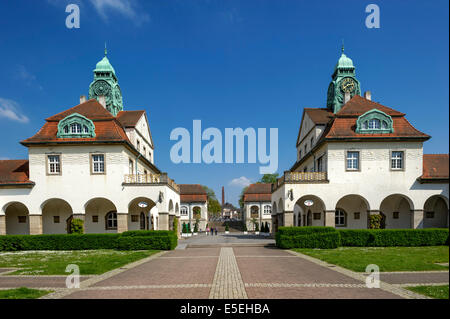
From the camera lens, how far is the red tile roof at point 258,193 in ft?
200

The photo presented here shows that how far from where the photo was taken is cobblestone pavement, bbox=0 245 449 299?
7891mm

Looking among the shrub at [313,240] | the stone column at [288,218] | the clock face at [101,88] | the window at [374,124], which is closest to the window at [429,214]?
the window at [374,124]

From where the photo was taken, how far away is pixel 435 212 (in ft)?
81.5

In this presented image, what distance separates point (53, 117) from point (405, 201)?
102ft

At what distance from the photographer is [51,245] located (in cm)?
2138

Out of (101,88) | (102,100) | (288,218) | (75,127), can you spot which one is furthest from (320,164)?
(101,88)

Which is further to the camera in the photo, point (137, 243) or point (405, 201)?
point (405, 201)

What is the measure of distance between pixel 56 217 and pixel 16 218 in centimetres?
369

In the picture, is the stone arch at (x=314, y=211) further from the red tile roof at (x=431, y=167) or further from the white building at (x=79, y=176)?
the white building at (x=79, y=176)

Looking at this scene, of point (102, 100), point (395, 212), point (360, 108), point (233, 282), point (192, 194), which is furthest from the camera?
point (192, 194)

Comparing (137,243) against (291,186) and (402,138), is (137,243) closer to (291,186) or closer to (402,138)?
(291,186)

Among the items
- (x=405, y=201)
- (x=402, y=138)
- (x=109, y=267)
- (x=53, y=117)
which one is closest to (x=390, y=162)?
(x=402, y=138)

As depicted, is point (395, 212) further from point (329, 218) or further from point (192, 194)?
point (192, 194)
